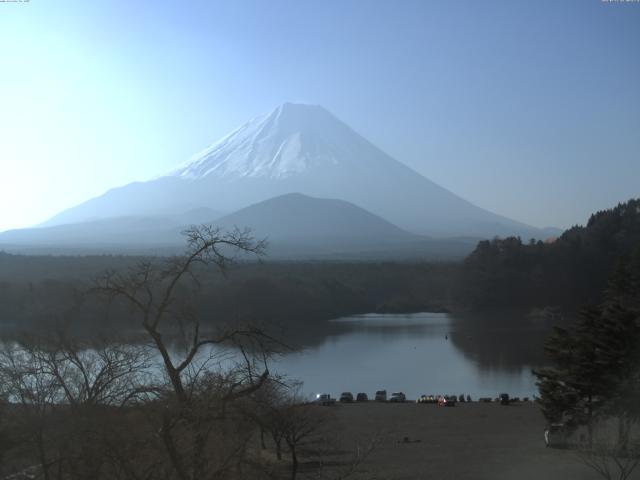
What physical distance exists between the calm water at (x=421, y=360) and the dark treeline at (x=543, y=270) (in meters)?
6.67

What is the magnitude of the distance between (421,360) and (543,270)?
671 inches

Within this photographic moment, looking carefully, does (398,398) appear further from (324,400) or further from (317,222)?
(317,222)

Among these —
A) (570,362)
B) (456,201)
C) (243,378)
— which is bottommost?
(570,362)

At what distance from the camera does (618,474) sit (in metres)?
6.12

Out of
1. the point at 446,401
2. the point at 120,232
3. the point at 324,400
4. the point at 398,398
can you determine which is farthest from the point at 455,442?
the point at 120,232

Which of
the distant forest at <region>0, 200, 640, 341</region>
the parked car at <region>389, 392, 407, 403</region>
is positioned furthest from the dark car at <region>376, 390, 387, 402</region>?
the distant forest at <region>0, 200, 640, 341</region>

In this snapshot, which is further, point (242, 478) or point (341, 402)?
point (341, 402)

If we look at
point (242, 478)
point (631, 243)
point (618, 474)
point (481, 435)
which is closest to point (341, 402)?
point (481, 435)

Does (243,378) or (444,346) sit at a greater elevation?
(243,378)

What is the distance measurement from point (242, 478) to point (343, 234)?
6797cm

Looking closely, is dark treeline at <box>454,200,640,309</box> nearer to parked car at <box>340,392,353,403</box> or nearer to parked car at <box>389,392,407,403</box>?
parked car at <box>389,392,407,403</box>

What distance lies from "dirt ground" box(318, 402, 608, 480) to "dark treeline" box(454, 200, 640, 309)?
21130mm

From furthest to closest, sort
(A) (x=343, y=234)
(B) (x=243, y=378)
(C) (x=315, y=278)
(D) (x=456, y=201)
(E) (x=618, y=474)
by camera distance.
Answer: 1. (D) (x=456, y=201)
2. (A) (x=343, y=234)
3. (C) (x=315, y=278)
4. (E) (x=618, y=474)
5. (B) (x=243, y=378)

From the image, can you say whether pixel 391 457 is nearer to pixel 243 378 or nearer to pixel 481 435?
pixel 481 435
